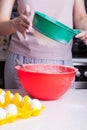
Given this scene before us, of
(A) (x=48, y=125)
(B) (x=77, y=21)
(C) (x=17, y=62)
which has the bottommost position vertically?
(A) (x=48, y=125)

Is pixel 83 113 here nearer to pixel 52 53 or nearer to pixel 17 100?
pixel 17 100

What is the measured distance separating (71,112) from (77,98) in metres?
0.16

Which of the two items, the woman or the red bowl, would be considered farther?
the woman

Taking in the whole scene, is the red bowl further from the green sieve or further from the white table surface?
the green sieve

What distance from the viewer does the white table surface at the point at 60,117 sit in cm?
82

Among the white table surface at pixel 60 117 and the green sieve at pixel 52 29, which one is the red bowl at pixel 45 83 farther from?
the green sieve at pixel 52 29

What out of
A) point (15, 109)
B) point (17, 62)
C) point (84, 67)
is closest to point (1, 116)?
point (15, 109)

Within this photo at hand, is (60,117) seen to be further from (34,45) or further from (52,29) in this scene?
(34,45)

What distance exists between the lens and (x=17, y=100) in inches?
37.7

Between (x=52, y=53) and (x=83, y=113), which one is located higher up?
(x=52, y=53)

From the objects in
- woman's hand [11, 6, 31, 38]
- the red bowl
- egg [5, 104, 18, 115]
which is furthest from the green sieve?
egg [5, 104, 18, 115]

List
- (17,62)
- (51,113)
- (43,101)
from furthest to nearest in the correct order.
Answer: (17,62)
(43,101)
(51,113)

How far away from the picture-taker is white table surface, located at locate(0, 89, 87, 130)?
0.82m

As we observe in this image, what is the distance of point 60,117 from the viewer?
2.96 ft
